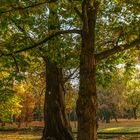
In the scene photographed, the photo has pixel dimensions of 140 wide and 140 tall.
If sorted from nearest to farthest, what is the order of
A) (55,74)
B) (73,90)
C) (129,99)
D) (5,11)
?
(5,11)
(55,74)
(73,90)
(129,99)

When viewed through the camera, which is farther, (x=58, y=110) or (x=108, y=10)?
(x=58, y=110)

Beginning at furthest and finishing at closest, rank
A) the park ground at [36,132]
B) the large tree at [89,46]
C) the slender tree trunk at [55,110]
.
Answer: the park ground at [36,132] < the slender tree trunk at [55,110] < the large tree at [89,46]

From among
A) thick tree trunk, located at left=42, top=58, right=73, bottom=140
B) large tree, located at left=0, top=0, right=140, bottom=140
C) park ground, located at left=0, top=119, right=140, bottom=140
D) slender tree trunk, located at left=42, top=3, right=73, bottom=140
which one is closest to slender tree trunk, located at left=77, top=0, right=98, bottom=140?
large tree, located at left=0, top=0, right=140, bottom=140

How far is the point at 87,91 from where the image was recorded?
45.6ft

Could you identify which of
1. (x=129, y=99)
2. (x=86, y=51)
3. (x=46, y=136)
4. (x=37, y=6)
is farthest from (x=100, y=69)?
(x=129, y=99)

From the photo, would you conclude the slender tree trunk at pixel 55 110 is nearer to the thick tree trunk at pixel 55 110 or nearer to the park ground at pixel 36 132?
the thick tree trunk at pixel 55 110

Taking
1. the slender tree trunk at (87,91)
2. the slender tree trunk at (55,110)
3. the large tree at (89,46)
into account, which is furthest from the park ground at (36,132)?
the slender tree trunk at (87,91)

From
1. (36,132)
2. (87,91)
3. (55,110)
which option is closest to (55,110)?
(55,110)

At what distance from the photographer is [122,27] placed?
53.9ft

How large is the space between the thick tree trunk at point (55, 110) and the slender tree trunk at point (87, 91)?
9.29 meters

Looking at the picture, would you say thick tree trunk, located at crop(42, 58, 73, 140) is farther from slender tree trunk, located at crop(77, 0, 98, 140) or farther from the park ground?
slender tree trunk, located at crop(77, 0, 98, 140)

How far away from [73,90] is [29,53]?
1324 inches

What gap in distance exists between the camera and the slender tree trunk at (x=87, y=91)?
45.2 feet

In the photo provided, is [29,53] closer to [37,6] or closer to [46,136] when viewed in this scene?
[37,6]
